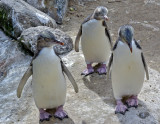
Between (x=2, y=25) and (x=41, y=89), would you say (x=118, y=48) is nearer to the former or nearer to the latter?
(x=41, y=89)

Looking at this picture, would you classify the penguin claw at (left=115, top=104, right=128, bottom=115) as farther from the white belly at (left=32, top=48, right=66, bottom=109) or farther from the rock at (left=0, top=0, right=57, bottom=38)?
the rock at (left=0, top=0, right=57, bottom=38)

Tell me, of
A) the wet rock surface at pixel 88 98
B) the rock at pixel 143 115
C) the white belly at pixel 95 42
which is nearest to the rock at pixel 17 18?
the wet rock surface at pixel 88 98

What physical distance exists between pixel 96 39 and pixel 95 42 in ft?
0.21

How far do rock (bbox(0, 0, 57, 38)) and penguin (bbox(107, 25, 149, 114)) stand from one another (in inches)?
106

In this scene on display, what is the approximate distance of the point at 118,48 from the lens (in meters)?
3.89

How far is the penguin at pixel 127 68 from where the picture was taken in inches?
151

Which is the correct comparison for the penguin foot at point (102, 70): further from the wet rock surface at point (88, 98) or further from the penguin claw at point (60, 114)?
the penguin claw at point (60, 114)

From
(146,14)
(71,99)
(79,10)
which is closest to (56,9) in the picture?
(79,10)

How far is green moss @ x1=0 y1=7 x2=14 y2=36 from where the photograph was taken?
6.30m

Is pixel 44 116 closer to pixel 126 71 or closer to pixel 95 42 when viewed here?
pixel 126 71

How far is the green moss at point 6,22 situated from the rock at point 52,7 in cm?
121

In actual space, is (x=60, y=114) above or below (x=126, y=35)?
below

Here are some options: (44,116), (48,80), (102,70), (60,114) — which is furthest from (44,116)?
(102,70)

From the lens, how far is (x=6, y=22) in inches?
251
